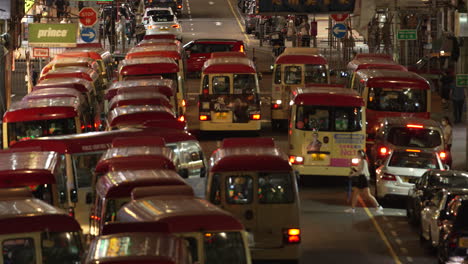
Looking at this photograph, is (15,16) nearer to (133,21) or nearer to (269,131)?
(269,131)

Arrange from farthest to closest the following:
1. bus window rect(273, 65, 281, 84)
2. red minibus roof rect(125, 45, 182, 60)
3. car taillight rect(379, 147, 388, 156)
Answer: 1. red minibus roof rect(125, 45, 182, 60)
2. bus window rect(273, 65, 281, 84)
3. car taillight rect(379, 147, 388, 156)

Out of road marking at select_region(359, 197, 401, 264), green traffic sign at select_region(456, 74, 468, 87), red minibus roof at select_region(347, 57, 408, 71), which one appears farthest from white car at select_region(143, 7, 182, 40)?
road marking at select_region(359, 197, 401, 264)

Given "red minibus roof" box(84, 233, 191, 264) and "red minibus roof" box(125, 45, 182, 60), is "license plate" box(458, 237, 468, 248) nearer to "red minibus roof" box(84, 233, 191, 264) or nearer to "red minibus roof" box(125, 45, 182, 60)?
"red minibus roof" box(84, 233, 191, 264)

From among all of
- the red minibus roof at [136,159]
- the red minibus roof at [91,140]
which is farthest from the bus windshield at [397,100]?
the red minibus roof at [136,159]

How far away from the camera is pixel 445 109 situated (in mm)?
42312

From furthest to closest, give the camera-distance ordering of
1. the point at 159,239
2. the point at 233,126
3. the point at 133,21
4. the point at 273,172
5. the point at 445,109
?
the point at 133,21
the point at 445,109
the point at 233,126
the point at 273,172
the point at 159,239

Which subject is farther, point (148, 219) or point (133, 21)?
point (133, 21)

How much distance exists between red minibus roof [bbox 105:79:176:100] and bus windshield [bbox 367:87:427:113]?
232 inches

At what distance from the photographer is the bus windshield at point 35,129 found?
25.8m

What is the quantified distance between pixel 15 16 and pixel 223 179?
17579 mm

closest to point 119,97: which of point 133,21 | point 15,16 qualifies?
point 15,16

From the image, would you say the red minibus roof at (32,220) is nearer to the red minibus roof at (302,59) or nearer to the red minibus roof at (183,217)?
the red minibus roof at (183,217)

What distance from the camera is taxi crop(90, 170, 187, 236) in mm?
16625

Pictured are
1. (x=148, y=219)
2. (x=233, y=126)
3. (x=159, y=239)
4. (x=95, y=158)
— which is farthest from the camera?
(x=233, y=126)
